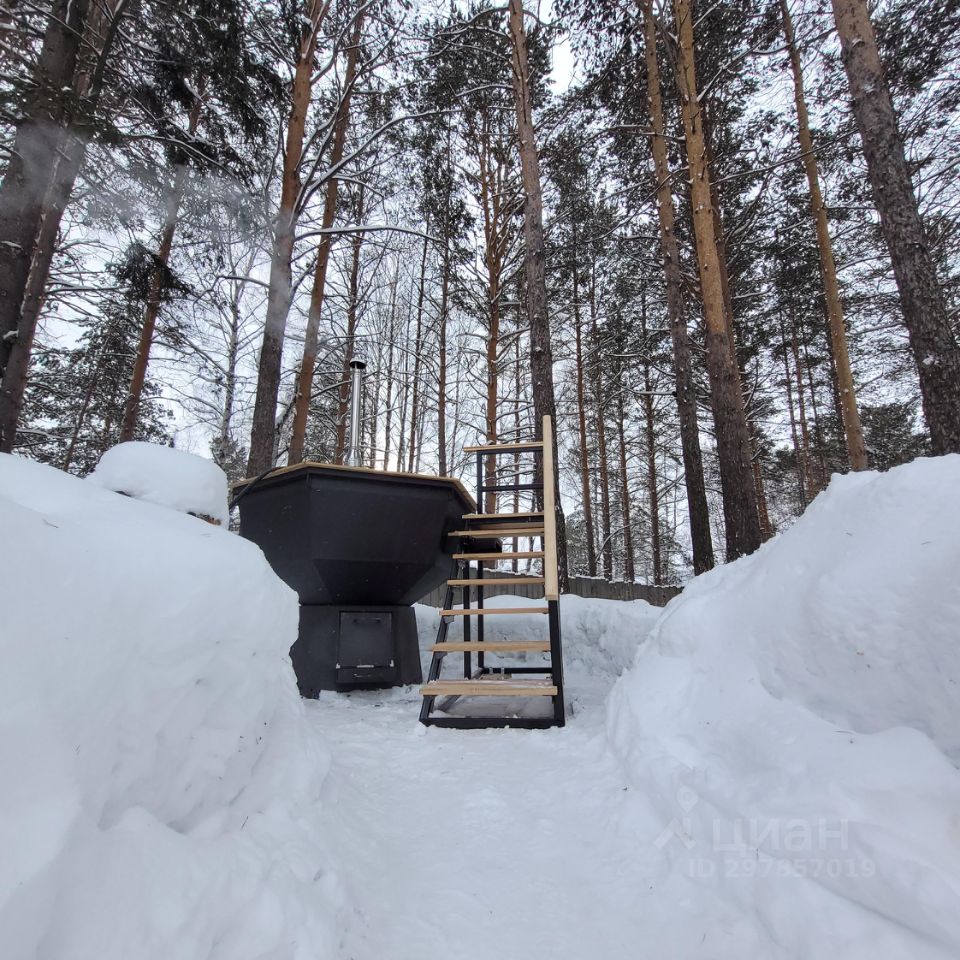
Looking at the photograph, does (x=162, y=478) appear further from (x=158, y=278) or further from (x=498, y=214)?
(x=498, y=214)

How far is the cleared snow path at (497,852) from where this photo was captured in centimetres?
135

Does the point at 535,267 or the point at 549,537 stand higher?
the point at 535,267

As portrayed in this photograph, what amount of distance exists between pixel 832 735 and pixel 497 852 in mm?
1189

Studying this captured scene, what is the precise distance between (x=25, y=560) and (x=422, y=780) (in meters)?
1.96

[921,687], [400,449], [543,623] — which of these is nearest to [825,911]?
[921,687]

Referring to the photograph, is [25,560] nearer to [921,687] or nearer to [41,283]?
[921,687]

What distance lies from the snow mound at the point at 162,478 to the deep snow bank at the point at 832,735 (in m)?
2.08

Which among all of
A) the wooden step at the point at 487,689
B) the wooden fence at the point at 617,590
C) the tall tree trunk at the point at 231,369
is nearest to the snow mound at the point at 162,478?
the wooden step at the point at 487,689

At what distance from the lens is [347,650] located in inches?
157

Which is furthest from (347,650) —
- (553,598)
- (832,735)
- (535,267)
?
(535,267)

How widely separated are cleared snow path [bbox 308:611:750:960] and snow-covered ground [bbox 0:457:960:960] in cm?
1

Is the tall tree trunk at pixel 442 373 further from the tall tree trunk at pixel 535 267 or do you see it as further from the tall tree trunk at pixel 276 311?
the tall tree trunk at pixel 276 311

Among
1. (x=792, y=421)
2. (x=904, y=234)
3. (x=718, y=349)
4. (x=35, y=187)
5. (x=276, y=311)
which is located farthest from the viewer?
(x=792, y=421)

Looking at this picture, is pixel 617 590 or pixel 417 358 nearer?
pixel 617 590
